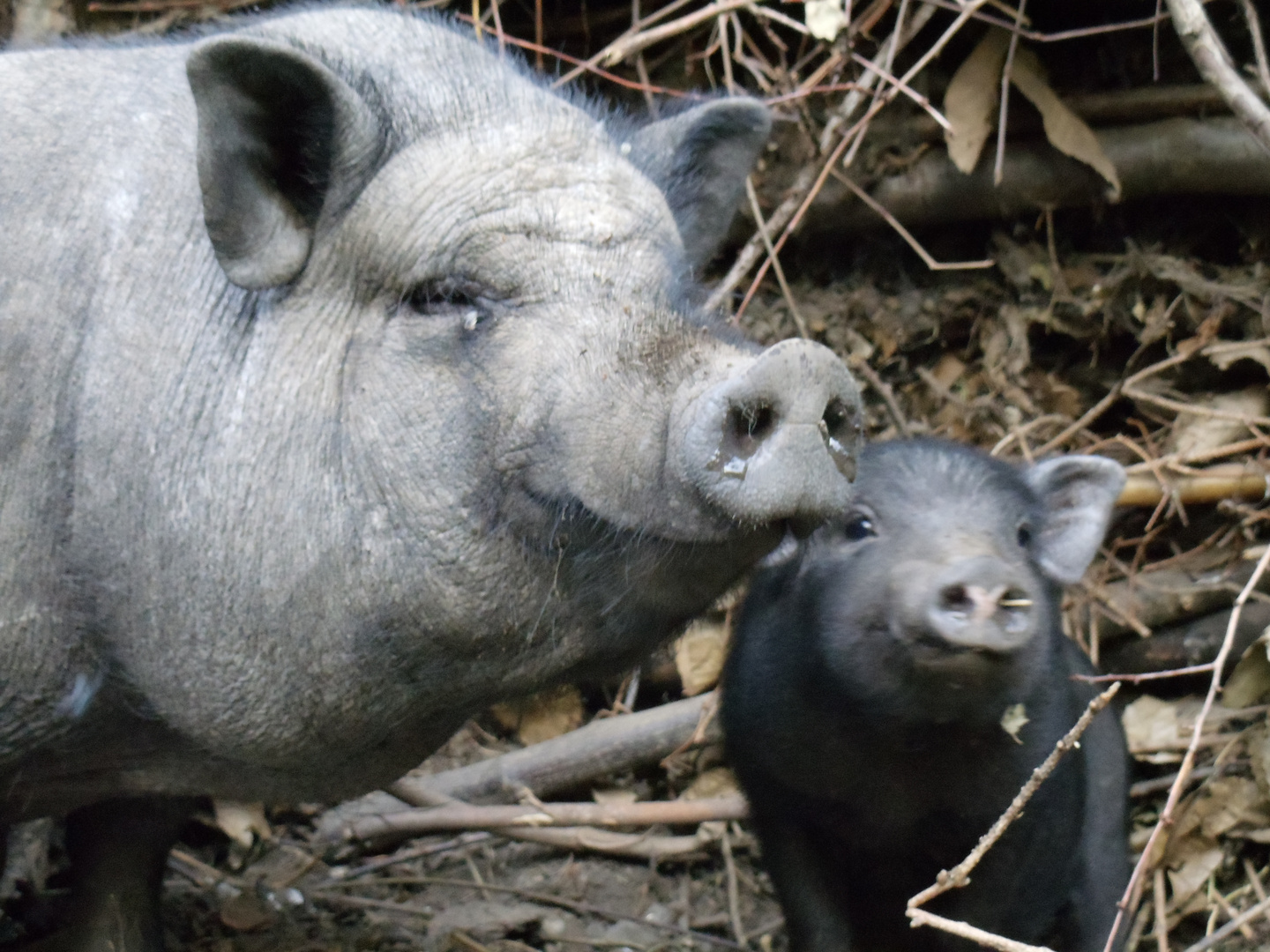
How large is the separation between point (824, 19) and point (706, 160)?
118 centimetres

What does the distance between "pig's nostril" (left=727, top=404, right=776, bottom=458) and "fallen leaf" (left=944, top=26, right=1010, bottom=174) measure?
3.19 meters

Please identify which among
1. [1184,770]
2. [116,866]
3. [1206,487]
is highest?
[1184,770]

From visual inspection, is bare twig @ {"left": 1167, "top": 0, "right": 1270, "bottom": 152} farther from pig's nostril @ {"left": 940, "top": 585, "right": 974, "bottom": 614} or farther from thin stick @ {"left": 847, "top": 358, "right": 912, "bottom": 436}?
thin stick @ {"left": 847, "top": 358, "right": 912, "bottom": 436}

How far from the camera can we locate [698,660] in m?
4.90

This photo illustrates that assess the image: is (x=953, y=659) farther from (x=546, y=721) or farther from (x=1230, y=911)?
(x=546, y=721)

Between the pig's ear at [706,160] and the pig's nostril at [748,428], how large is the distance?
40.8 inches

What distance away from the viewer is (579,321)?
2.36 m

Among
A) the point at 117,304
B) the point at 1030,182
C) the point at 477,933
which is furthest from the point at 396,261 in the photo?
the point at 1030,182

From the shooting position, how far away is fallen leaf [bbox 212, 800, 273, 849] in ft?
14.9

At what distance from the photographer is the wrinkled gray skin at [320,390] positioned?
2.40 m

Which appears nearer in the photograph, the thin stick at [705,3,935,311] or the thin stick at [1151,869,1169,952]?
the thin stick at [1151,869,1169,952]

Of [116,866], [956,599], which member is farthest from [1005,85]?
[116,866]

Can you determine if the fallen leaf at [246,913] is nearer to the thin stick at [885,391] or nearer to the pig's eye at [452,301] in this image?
the pig's eye at [452,301]

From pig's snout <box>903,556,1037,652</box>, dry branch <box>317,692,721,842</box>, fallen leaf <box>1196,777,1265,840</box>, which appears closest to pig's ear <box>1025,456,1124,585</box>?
pig's snout <box>903,556,1037,652</box>
